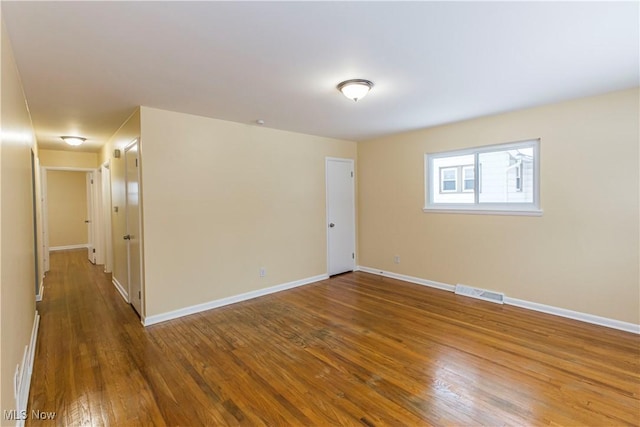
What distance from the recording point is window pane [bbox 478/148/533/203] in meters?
3.89

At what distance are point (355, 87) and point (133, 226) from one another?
10.6 feet

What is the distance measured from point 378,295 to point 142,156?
3.55 metres

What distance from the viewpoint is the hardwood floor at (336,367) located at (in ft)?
6.68

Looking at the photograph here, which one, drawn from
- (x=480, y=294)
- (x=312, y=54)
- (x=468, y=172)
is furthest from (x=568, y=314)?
(x=312, y=54)

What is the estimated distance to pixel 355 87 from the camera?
2.78 metres

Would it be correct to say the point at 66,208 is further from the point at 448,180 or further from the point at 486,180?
the point at 486,180

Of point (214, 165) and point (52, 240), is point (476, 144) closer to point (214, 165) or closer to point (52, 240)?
point (214, 165)

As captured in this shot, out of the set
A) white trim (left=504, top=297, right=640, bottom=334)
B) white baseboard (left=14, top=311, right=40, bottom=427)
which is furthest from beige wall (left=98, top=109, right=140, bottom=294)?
white trim (left=504, top=297, right=640, bottom=334)

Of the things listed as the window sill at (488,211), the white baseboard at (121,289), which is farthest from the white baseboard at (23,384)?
the window sill at (488,211)

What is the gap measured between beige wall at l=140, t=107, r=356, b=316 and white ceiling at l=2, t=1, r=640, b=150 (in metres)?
0.52

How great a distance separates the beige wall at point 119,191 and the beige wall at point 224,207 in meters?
0.64

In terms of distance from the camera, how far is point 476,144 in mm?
4258

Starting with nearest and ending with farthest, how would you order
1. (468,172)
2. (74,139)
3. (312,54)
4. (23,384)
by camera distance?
1. (23,384)
2. (312,54)
3. (468,172)
4. (74,139)

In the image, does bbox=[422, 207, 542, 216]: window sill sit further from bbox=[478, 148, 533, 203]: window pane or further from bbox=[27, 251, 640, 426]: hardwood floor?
bbox=[27, 251, 640, 426]: hardwood floor
